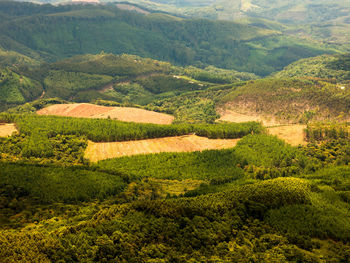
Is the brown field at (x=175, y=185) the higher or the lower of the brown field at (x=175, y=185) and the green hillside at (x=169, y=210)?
the lower

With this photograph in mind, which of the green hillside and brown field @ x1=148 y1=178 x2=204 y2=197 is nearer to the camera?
the green hillside

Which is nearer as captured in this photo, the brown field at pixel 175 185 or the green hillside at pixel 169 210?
the green hillside at pixel 169 210

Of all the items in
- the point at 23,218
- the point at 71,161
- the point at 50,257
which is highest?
the point at 50,257

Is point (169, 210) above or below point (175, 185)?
above

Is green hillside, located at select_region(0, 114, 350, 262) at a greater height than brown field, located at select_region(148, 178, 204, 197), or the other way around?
green hillside, located at select_region(0, 114, 350, 262)

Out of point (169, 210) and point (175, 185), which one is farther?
point (175, 185)

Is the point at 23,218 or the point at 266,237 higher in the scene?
the point at 266,237

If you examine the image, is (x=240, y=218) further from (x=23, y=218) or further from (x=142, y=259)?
(x=23, y=218)

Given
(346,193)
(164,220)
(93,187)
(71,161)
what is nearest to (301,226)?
(346,193)

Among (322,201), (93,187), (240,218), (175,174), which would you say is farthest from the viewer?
(175,174)

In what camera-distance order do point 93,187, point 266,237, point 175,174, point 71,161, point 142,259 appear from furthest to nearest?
point 71,161 < point 175,174 < point 93,187 < point 266,237 < point 142,259

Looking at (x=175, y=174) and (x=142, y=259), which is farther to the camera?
(x=175, y=174)
